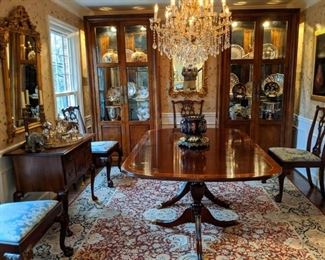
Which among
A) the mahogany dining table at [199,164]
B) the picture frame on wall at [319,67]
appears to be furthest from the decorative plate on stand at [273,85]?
Answer: the mahogany dining table at [199,164]

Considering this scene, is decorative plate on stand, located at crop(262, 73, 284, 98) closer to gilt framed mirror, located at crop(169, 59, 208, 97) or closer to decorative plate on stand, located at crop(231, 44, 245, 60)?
decorative plate on stand, located at crop(231, 44, 245, 60)

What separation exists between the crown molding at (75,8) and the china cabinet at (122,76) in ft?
0.51

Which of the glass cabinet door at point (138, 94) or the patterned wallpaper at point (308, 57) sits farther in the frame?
the glass cabinet door at point (138, 94)

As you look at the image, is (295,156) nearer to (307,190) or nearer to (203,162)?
(307,190)

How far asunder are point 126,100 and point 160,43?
1507mm

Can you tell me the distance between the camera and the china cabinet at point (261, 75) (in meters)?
4.19

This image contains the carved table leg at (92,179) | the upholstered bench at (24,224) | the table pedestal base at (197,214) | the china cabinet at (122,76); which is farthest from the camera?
the china cabinet at (122,76)

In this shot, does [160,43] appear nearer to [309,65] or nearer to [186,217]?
[186,217]

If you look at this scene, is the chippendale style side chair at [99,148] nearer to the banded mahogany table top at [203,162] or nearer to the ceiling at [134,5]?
the banded mahogany table top at [203,162]

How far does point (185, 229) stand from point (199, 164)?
88 centimetres

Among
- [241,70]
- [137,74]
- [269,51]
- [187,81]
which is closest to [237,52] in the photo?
[241,70]

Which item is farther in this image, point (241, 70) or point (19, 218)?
point (241, 70)

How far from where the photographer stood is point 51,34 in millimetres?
3684

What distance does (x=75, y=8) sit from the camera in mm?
4133
